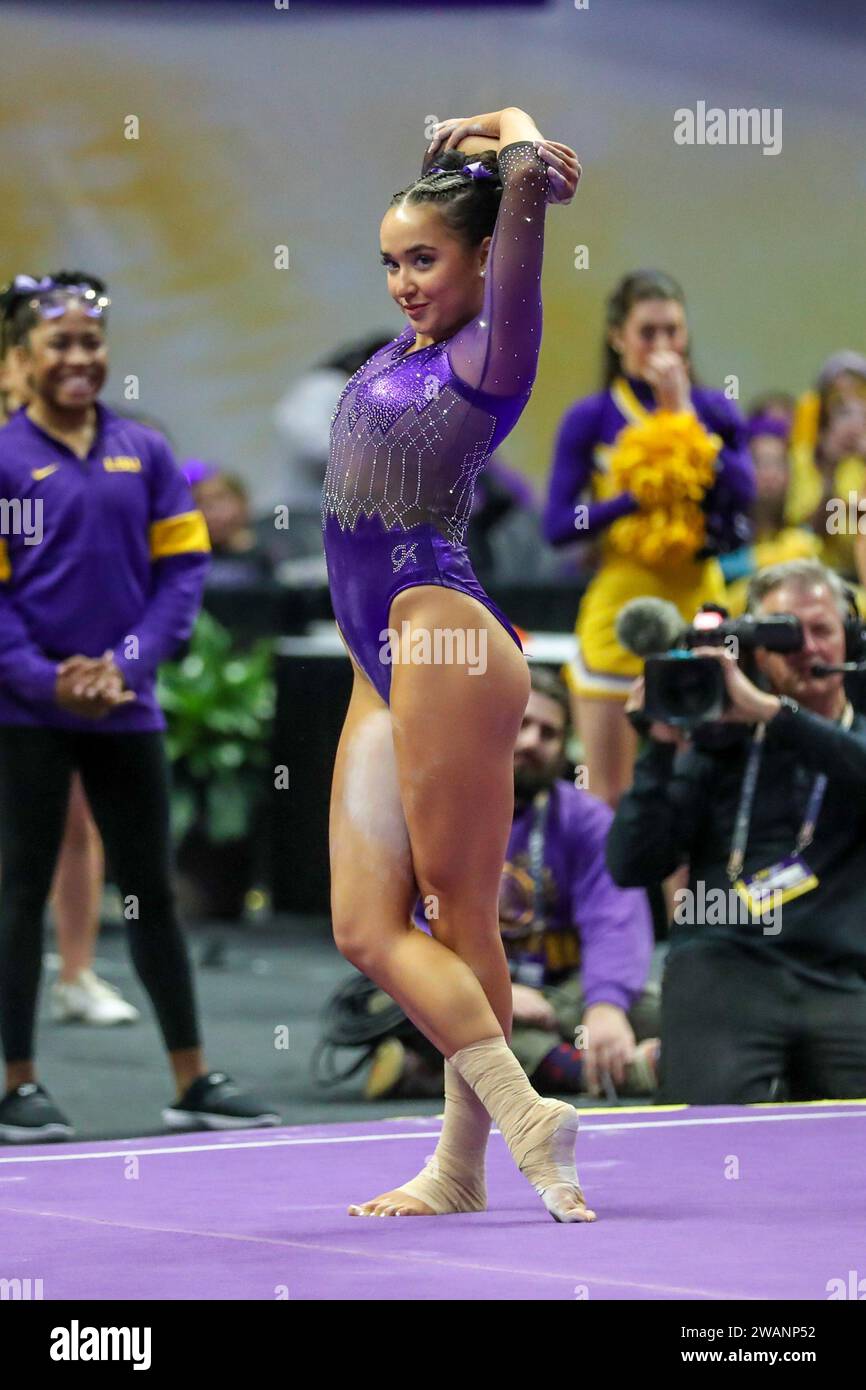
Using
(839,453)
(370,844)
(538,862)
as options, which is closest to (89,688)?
(538,862)

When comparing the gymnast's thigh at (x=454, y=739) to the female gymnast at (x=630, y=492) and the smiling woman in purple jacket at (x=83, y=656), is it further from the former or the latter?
the female gymnast at (x=630, y=492)

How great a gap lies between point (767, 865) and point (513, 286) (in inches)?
66.9

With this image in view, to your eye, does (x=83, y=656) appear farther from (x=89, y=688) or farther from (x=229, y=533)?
(x=229, y=533)

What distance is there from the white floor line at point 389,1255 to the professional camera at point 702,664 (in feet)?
4.52

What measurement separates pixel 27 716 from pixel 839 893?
163 cm

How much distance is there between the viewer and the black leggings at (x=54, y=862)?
14.8ft

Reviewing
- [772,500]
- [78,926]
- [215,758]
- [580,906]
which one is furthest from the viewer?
[772,500]

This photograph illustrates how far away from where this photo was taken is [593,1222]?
2.88 metres

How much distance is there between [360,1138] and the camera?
3803mm

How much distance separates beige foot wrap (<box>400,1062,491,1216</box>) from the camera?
304cm

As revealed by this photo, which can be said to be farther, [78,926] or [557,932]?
[78,926]

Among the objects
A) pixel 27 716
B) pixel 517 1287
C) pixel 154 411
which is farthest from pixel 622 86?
pixel 517 1287

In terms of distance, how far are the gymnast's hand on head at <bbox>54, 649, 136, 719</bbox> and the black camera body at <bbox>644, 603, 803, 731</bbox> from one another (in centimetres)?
108

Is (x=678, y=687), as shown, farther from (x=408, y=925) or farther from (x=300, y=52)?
(x=300, y=52)
